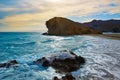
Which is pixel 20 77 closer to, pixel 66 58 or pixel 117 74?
pixel 66 58

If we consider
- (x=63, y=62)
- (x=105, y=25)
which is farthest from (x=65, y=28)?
(x=105, y=25)

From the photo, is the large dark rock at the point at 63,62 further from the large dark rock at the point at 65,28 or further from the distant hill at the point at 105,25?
the distant hill at the point at 105,25

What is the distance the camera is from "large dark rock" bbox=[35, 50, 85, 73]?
11336 millimetres

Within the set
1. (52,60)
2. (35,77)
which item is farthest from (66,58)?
(35,77)

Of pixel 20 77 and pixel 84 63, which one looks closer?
pixel 20 77

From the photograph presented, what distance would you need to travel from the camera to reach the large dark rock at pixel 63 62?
11.3 metres

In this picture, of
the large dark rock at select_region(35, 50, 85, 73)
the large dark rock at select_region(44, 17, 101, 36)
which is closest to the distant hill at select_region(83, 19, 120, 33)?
the large dark rock at select_region(44, 17, 101, 36)

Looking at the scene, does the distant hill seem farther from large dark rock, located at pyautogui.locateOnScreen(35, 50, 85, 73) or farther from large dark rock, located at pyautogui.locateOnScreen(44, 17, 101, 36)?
large dark rock, located at pyautogui.locateOnScreen(35, 50, 85, 73)

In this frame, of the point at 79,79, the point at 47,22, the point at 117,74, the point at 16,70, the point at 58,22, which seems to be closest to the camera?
the point at 79,79

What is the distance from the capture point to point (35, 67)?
12.2m

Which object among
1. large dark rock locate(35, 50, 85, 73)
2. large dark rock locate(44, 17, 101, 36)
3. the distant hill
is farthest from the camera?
the distant hill

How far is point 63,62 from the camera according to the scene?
39.2 ft

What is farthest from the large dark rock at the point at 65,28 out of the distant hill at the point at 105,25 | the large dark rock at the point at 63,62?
the large dark rock at the point at 63,62

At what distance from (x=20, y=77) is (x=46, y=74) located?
147 centimetres
